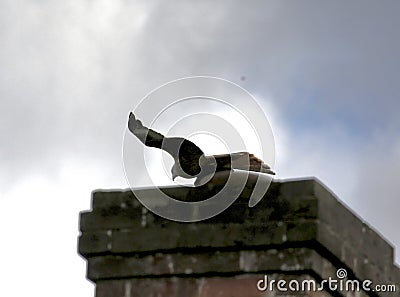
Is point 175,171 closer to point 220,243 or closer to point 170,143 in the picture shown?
point 170,143

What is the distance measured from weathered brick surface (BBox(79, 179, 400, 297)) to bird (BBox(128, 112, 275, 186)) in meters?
0.24

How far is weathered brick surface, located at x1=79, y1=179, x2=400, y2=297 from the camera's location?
8141 millimetres

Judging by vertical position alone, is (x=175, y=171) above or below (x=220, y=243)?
above

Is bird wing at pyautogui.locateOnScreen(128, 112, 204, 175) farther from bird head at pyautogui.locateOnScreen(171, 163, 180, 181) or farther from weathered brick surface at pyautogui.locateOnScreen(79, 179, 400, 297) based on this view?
weathered brick surface at pyautogui.locateOnScreen(79, 179, 400, 297)

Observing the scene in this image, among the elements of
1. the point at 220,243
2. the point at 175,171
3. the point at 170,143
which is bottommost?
the point at 220,243

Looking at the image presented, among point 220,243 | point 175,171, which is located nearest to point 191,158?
point 175,171

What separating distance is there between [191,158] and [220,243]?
0.81 meters

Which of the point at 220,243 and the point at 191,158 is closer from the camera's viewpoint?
the point at 220,243

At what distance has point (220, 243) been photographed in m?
8.25

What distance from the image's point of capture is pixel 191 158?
8.91m

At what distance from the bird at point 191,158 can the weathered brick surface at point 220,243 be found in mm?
240

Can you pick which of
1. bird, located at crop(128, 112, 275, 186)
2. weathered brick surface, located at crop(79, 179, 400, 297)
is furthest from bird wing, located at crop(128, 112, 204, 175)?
weathered brick surface, located at crop(79, 179, 400, 297)

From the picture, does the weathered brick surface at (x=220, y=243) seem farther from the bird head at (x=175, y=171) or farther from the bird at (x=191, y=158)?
the bird head at (x=175, y=171)

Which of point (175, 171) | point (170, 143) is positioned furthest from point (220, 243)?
point (170, 143)
